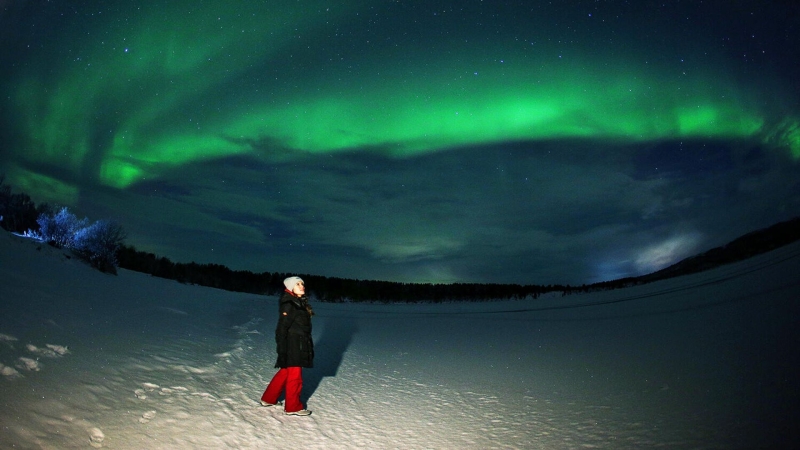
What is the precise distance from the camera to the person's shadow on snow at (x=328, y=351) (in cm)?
833

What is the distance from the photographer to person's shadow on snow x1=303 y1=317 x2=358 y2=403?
328 inches

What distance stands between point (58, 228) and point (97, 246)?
154 cm

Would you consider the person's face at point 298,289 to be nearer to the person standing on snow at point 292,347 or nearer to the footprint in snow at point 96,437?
the person standing on snow at point 292,347

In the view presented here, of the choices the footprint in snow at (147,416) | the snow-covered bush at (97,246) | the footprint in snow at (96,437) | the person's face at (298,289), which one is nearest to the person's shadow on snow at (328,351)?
the person's face at (298,289)

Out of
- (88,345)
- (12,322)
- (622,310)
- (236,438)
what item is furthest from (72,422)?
(622,310)

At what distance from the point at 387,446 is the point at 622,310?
18979 mm

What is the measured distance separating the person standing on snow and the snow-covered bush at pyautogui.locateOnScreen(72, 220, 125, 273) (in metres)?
14.1

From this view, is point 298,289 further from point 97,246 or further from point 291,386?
point 97,246

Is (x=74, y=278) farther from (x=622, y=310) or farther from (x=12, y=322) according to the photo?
(x=622, y=310)

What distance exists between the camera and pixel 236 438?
5.06 metres

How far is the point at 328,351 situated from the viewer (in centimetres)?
1206

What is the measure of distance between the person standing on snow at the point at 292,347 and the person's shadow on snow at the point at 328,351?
0.88 meters

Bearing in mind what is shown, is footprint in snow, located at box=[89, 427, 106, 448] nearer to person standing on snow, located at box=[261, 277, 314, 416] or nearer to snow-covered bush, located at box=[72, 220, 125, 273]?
person standing on snow, located at box=[261, 277, 314, 416]

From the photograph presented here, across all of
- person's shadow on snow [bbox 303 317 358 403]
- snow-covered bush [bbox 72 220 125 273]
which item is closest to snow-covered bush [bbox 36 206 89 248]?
snow-covered bush [bbox 72 220 125 273]
